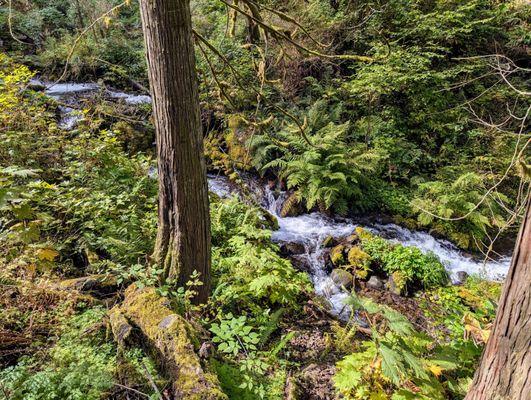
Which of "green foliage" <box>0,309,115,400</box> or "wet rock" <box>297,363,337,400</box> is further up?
"green foliage" <box>0,309,115,400</box>

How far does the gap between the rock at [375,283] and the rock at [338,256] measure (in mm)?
A: 649

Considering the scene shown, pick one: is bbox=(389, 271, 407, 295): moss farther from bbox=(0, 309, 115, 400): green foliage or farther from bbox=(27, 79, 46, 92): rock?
bbox=(27, 79, 46, 92): rock

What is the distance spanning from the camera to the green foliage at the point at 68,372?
1.82 meters

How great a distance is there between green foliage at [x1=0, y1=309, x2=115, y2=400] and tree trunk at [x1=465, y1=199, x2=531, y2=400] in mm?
2177

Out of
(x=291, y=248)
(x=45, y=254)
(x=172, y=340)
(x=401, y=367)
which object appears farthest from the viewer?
(x=291, y=248)

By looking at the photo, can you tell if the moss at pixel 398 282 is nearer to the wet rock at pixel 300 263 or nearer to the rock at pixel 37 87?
the wet rock at pixel 300 263

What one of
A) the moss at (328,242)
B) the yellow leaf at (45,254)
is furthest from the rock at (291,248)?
the yellow leaf at (45,254)

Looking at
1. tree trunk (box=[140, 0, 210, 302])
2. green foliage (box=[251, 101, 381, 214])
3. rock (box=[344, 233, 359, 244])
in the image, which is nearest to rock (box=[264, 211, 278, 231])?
green foliage (box=[251, 101, 381, 214])

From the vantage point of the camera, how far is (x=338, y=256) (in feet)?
19.5

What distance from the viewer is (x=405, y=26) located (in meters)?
9.16

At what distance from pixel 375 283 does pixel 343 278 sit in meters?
0.58

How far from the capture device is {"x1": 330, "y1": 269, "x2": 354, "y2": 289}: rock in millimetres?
5496

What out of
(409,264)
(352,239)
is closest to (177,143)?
(352,239)

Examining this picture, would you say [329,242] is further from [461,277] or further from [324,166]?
[461,277]
